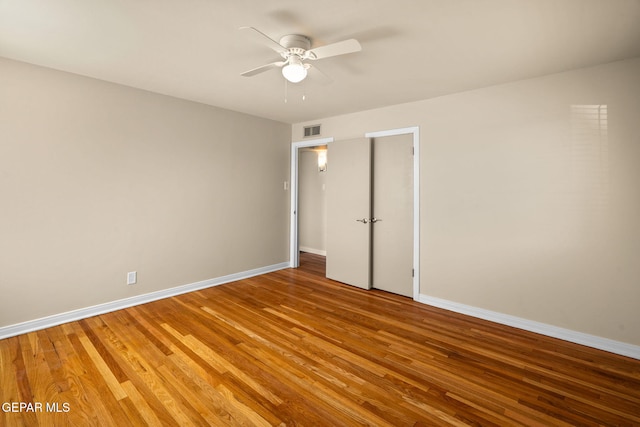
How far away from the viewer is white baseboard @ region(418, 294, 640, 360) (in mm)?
2492

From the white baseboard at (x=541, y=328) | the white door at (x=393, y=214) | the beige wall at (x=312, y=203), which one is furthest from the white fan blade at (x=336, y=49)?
the beige wall at (x=312, y=203)

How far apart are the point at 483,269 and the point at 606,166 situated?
143cm

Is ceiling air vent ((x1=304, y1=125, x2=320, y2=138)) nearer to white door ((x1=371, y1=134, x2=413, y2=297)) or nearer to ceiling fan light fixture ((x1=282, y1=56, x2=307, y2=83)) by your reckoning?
white door ((x1=371, y1=134, x2=413, y2=297))

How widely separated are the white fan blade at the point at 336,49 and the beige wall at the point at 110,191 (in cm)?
238

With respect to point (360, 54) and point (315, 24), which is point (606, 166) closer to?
point (360, 54)

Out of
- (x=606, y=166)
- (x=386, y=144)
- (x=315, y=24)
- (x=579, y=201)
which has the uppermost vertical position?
(x=315, y=24)

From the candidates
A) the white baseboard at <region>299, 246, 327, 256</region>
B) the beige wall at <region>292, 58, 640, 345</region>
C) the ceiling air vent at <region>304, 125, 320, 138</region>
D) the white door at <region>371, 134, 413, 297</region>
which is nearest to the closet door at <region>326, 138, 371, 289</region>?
the white door at <region>371, 134, 413, 297</region>

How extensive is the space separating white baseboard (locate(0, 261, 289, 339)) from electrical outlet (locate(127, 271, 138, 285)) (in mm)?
184

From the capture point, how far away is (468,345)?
2613 millimetres

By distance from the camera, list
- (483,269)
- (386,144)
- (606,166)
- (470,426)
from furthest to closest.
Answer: (386,144)
(483,269)
(606,166)
(470,426)

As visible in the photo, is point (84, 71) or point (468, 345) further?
point (84, 71)

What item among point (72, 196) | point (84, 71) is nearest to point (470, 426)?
point (72, 196)

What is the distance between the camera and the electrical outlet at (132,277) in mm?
3373

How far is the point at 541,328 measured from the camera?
9.38 ft
